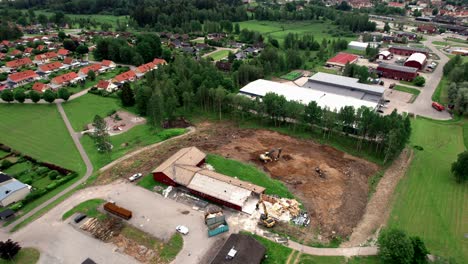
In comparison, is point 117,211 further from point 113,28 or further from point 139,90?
point 113,28

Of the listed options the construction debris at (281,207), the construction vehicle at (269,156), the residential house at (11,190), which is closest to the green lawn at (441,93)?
the construction vehicle at (269,156)

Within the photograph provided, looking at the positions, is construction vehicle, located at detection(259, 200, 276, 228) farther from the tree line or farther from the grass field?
the tree line

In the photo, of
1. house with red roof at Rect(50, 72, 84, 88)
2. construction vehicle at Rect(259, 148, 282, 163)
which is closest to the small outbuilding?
construction vehicle at Rect(259, 148, 282, 163)

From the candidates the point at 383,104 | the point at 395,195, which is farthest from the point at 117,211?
the point at 383,104

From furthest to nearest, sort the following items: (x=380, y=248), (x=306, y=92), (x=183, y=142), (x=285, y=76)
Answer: (x=285, y=76), (x=306, y=92), (x=183, y=142), (x=380, y=248)

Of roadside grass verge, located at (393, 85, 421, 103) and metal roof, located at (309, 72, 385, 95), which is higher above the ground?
metal roof, located at (309, 72, 385, 95)

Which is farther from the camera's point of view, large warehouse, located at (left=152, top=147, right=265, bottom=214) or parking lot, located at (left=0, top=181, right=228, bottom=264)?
large warehouse, located at (left=152, top=147, right=265, bottom=214)

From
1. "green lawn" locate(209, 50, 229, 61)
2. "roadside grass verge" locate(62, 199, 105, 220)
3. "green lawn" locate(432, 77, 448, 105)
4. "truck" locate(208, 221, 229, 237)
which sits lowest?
"roadside grass verge" locate(62, 199, 105, 220)
